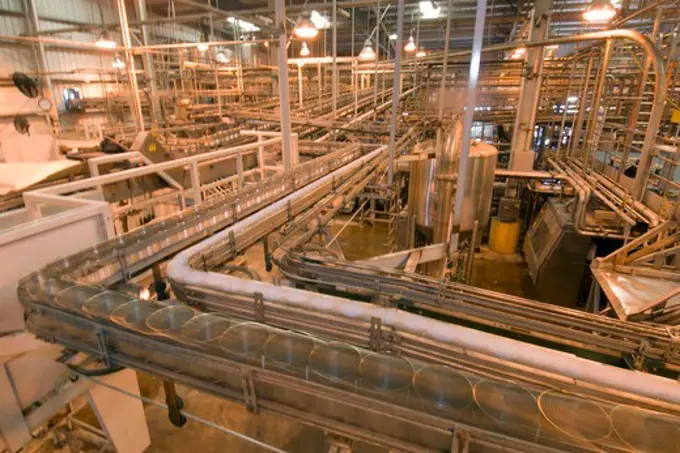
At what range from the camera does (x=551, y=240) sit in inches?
200

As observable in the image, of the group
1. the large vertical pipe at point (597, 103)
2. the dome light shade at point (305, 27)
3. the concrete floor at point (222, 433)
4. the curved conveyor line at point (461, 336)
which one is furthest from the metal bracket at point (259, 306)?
the large vertical pipe at point (597, 103)

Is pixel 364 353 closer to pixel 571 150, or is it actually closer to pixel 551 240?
pixel 551 240

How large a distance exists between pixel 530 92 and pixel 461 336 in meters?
6.82

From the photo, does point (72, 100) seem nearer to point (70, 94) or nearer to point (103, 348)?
point (70, 94)

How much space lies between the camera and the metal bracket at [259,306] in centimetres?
138

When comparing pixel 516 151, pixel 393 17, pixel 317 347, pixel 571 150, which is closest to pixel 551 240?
pixel 516 151

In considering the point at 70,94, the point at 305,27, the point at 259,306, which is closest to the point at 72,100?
the point at 70,94

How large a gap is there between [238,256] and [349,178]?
71.5 inches

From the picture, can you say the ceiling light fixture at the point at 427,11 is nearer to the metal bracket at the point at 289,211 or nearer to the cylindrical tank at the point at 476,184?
the cylindrical tank at the point at 476,184

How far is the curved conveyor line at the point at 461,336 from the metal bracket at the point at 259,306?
0.06 feet

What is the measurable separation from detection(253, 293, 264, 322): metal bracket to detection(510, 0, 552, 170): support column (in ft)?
21.4

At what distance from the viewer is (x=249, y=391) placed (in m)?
1.06

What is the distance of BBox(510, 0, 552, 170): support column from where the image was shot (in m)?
6.29

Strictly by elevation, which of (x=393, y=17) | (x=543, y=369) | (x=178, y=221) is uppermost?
(x=393, y=17)
